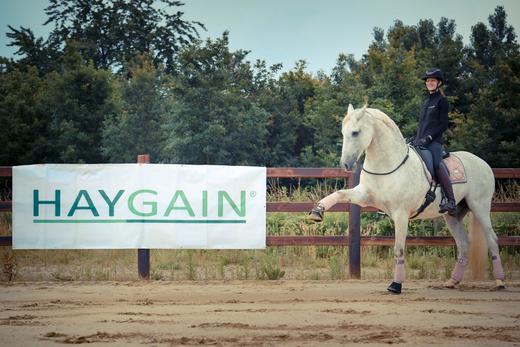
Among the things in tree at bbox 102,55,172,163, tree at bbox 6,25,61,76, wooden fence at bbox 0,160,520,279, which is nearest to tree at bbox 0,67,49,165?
tree at bbox 102,55,172,163

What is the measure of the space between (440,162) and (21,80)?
1309 inches

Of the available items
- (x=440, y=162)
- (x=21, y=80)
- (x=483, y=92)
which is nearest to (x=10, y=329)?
(x=440, y=162)

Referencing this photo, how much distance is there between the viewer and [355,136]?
942 centimetres

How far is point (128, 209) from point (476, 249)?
525 centimetres

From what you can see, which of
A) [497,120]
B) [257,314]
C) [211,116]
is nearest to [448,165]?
[257,314]

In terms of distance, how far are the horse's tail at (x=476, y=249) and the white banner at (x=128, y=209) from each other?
10.3ft

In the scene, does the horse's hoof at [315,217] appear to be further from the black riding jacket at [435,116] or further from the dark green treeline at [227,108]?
the dark green treeline at [227,108]

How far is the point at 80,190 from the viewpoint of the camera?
11070mm

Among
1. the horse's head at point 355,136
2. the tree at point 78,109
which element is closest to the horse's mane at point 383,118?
the horse's head at point 355,136

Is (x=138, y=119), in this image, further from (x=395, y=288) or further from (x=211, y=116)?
(x=395, y=288)

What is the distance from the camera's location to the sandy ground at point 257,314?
6.73m

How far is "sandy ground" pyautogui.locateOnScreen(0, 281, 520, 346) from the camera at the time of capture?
265 inches

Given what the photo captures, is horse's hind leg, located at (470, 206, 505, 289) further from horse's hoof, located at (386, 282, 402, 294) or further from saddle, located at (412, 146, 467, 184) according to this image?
horse's hoof, located at (386, 282, 402, 294)

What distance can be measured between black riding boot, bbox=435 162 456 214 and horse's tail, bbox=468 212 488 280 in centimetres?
88
